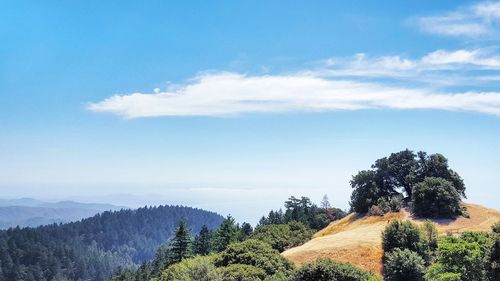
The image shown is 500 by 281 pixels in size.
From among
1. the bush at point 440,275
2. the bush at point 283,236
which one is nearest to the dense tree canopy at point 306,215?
the bush at point 283,236

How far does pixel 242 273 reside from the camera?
4809 centimetres

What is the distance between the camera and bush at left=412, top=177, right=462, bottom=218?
73.9 meters

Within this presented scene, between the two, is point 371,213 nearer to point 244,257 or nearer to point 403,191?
point 403,191

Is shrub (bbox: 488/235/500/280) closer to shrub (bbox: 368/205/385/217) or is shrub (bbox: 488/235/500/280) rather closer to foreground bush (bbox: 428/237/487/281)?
foreground bush (bbox: 428/237/487/281)

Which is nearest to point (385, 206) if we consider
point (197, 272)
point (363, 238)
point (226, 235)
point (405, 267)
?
point (363, 238)

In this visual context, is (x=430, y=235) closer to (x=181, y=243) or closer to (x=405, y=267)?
(x=405, y=267)

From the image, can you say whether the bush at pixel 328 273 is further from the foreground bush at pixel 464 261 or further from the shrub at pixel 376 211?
the shrub at pixel 376 211

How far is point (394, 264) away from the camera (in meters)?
49.6

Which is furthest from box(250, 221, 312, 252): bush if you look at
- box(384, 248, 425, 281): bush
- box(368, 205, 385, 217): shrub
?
box(384, 248, 425, 281): bush

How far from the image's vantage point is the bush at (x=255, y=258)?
173ft

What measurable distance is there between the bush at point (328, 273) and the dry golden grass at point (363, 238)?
11532 mm

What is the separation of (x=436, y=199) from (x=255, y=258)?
3528 cm

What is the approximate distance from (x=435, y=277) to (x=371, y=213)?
4331 cm

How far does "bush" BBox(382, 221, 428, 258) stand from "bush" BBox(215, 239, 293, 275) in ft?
42.3
